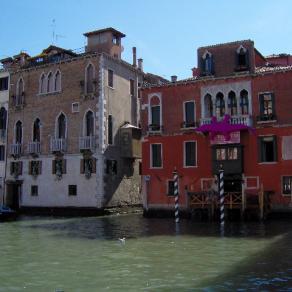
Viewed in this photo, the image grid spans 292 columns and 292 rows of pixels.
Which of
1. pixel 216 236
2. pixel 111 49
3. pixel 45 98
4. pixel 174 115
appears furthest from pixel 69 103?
pixel 216 236

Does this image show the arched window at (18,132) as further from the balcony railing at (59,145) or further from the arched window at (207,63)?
the arched window at (207,63)

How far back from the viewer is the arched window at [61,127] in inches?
1248

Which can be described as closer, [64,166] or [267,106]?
[267,106]

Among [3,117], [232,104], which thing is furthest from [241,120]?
[3,117]

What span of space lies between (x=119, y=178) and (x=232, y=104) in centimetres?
940

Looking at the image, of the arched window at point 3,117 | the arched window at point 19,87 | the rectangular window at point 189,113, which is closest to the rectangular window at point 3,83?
the arched window at point 19,87

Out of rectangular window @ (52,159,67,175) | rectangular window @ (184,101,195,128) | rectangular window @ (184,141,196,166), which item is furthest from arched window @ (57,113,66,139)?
rectangular window @ (184,141,196,166)

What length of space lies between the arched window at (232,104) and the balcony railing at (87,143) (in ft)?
29.1

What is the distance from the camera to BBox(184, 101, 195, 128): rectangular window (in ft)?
89.2

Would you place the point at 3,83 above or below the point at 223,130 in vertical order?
above

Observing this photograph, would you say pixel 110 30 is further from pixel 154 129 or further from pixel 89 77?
pixel 154 129

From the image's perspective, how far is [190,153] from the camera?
2698 centimetres

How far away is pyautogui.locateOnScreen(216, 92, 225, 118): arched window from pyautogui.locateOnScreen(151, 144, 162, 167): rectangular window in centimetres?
391

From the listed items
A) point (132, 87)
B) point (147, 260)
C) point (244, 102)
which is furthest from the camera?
point (132, 87)
